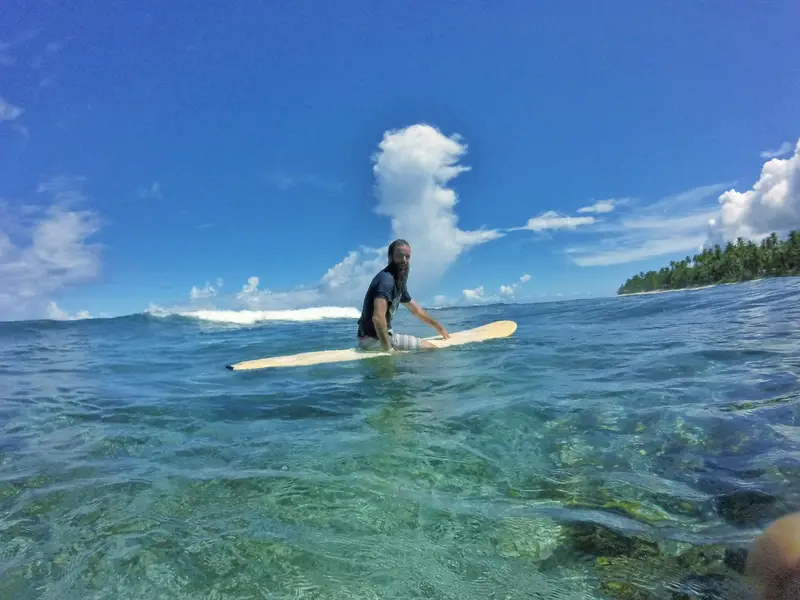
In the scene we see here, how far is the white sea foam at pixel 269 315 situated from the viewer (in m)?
43.1

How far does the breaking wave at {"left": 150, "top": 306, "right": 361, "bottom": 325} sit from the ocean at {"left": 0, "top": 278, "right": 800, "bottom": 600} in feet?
123

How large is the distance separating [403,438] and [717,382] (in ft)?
14.2

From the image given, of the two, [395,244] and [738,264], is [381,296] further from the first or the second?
[738,264]

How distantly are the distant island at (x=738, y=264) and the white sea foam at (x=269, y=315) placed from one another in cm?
9337

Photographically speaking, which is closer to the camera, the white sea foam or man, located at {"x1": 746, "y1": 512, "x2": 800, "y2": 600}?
man, located at {"x1": 746, "y1": 512, "x2": 800, "y2": 600}

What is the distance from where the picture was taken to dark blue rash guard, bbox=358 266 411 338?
9422mm

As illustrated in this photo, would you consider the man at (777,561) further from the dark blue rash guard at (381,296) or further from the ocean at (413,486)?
the dark blue rash guard at (381,296)

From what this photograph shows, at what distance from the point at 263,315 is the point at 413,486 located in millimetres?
46942

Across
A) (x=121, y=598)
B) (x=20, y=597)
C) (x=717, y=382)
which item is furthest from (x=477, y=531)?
(x=717, y=382)

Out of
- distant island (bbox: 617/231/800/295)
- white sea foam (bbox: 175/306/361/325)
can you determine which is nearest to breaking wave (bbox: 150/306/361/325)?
white sea foam (bbox: 175/306/361/325)

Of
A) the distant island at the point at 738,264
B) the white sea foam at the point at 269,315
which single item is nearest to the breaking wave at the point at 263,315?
the white sea foam at the point at 269,315

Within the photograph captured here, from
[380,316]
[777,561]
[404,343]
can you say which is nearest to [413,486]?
[777,561]

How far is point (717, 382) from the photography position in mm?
5891

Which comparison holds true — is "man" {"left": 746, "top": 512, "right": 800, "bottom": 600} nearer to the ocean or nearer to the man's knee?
the ocean
